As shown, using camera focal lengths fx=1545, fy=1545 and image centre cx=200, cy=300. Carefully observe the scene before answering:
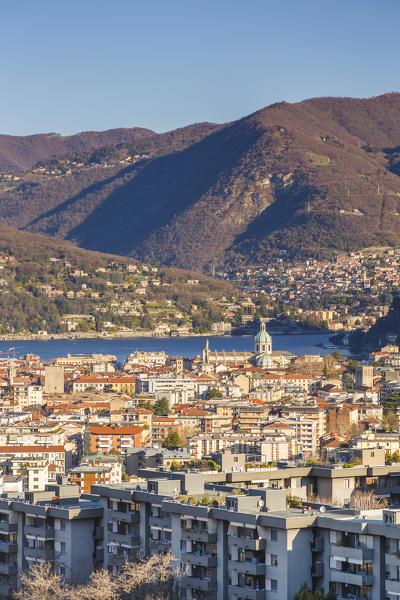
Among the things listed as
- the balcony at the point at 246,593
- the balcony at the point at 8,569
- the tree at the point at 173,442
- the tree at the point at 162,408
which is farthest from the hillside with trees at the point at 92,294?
the balcony at the point at 246,593

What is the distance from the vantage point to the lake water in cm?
11156

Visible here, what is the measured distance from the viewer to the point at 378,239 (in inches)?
7003

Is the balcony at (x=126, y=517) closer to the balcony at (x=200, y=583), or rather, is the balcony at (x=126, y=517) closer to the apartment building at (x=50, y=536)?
the apartment building at (x=50, y=536)

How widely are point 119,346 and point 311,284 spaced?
46690 millimetres

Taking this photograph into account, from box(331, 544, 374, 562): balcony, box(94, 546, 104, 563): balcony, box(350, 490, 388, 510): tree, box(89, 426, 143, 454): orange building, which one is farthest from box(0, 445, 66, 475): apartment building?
box(331, 544, 374, 562): balcony

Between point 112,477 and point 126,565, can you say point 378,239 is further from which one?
Result: point 126,565

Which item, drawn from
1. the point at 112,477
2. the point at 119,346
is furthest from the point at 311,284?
the point at 112,477

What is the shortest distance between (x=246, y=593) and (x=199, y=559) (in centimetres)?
69

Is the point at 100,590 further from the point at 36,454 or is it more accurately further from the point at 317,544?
the point at 36,454

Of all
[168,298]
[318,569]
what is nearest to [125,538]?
[318,569]

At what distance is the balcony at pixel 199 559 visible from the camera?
13.5 metres

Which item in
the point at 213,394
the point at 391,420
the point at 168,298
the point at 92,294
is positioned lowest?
the point at 213,394

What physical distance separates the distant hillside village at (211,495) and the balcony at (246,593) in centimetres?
1

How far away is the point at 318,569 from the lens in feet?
42.1
